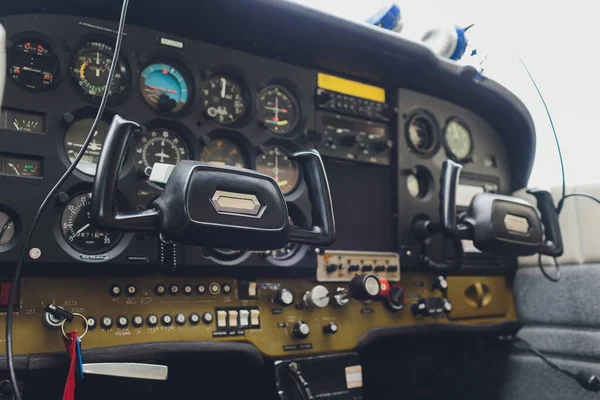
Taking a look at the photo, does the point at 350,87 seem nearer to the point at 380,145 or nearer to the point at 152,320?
the point at 380,145

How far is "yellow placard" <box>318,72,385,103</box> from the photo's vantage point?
5.55ft

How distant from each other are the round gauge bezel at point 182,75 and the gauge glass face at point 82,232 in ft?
0.94

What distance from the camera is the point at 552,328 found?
173 centimetres

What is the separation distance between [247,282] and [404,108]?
2.67 feet

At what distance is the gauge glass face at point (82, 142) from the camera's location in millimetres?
1271

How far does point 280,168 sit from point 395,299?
0.51 meters

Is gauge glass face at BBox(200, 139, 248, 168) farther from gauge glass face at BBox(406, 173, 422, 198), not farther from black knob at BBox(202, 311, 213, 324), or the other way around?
gauge glass face at BBox(406, 173, 422, 198)

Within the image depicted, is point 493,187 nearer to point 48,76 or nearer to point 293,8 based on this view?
point 293,8

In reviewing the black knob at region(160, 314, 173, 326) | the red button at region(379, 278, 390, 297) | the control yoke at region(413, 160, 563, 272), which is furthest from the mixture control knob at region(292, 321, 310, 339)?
the control yoke at region(413, 160, 563, 272)

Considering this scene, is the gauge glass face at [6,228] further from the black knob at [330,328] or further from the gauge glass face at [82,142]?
the black knob at [330,328]

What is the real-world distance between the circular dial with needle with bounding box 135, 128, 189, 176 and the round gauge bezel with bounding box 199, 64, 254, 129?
117 millimetres

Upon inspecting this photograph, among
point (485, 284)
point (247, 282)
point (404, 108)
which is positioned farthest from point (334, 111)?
point (485, 284)

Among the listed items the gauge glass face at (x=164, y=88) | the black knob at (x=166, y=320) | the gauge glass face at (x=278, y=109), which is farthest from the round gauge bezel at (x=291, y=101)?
the black knob at (x=166, y=320)

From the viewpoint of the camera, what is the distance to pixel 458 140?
1987 millimetres
